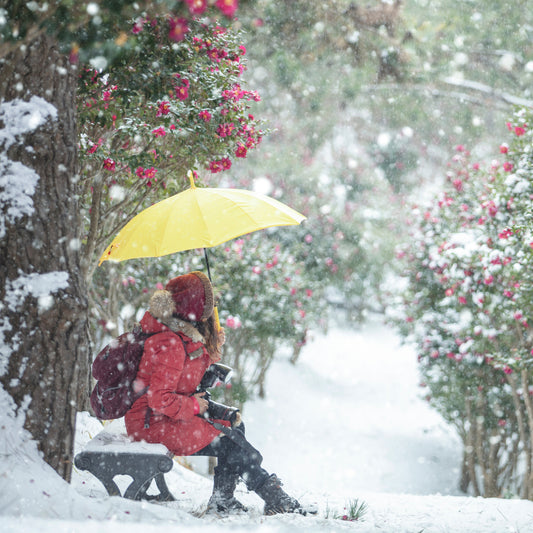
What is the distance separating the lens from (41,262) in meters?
2.39

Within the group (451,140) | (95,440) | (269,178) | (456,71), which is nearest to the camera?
(95,440)

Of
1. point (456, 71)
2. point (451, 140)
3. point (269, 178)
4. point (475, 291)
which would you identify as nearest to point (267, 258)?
point (475, 291)

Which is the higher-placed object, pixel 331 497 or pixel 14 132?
pixel 14 132

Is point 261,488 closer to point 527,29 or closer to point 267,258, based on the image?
point 267,258

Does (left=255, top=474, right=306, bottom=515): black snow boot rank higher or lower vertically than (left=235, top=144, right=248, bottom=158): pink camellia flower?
lower

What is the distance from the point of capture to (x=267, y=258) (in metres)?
7.25

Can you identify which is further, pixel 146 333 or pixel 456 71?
pixel 456 71

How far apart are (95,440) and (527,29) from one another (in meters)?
11.0

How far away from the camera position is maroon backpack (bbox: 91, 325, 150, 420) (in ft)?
9.04

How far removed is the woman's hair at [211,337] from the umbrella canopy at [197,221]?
419mm

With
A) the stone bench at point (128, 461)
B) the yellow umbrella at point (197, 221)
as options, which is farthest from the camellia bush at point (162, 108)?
the stone bench at point (128, 461)

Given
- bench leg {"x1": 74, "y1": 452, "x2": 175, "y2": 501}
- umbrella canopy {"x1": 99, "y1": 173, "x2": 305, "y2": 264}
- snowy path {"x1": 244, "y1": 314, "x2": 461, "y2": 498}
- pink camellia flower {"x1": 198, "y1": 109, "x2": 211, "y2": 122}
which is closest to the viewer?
bench leg {"x1": 74, "y1": 452, "x2": 175, "y2": 501}

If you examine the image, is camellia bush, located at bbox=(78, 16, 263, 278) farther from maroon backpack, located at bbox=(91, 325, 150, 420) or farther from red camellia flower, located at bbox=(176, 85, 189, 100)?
maroon backpack, located at bbox=(91, 325, 150, 420)

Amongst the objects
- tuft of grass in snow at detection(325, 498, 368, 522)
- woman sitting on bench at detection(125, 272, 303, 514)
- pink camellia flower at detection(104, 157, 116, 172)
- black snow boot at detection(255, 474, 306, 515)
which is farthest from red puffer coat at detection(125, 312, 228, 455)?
pink camellia flower at detection(104, 157, 116, 172)
